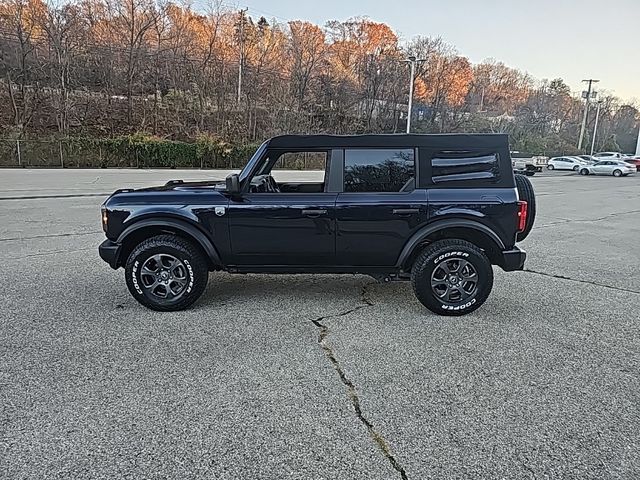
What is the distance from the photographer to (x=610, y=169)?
125 feet

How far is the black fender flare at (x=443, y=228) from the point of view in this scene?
451cm

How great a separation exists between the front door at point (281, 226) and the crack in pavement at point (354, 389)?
623 millimetres

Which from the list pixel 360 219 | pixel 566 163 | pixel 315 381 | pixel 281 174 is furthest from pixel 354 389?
pixel 566 163

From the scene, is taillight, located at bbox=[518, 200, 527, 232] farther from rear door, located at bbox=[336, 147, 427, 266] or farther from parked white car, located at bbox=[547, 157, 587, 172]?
parked white car, located at bbox=[547, 157, 587, 172]

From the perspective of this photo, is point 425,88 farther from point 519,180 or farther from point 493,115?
point 519,180

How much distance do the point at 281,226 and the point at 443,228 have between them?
5.10ft

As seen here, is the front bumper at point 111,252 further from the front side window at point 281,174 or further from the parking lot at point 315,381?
the front side window at point 281,174

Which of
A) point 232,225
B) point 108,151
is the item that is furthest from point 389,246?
point 108,151

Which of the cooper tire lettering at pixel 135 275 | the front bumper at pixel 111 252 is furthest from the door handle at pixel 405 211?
the front bumper at pixel 111 252

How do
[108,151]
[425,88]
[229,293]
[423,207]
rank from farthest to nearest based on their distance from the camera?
[425,88]
[108,151]
[229,293]
[423,207]

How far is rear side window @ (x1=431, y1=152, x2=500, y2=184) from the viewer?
180 inches

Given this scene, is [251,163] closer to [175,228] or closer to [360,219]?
[175,228]

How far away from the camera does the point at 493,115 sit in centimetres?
6438

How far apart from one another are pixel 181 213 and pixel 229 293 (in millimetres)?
1165
